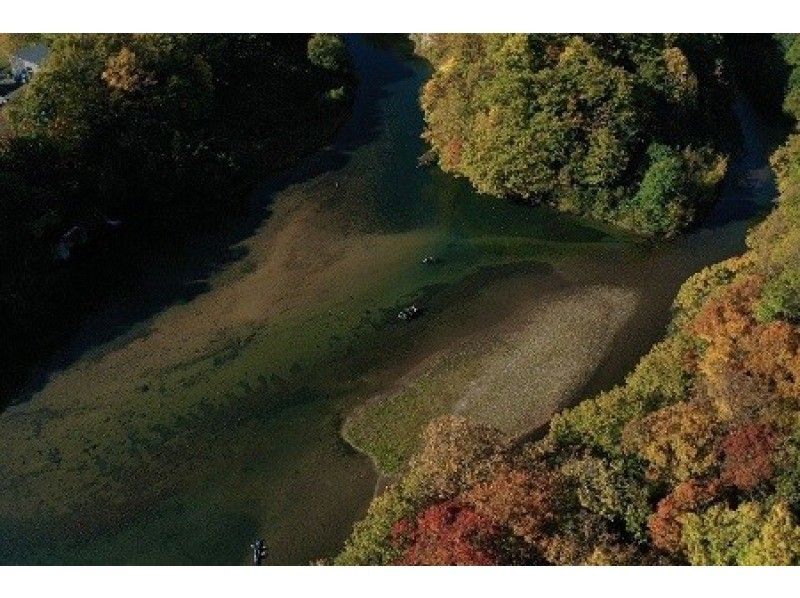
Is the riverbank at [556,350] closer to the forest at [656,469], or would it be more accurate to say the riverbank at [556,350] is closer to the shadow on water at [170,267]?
the forest at [656,469]

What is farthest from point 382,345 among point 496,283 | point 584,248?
point 584,248

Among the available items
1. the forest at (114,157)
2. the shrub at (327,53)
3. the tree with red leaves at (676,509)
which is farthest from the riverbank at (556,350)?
the shrub at (327,53)

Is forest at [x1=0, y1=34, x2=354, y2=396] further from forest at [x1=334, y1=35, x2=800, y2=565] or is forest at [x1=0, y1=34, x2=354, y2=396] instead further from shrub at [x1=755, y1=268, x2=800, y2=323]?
shrub at [x1=755, y1=268, x2=800, y2=323]

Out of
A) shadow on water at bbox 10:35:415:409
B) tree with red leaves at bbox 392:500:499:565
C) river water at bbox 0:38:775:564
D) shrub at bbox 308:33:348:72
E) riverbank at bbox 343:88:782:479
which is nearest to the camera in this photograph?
tree with red leaves at bbox 392:500:499:565

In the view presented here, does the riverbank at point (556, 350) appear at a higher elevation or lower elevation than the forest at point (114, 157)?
lower

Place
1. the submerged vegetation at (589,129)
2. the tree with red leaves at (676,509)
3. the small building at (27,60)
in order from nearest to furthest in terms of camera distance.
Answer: the tree with red leaves at (676,509) < the submerged vegetation at (589,129) < the small building at (27,60)

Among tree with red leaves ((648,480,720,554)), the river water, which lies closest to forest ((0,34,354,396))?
the river water

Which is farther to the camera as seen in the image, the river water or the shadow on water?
the shadow on water
